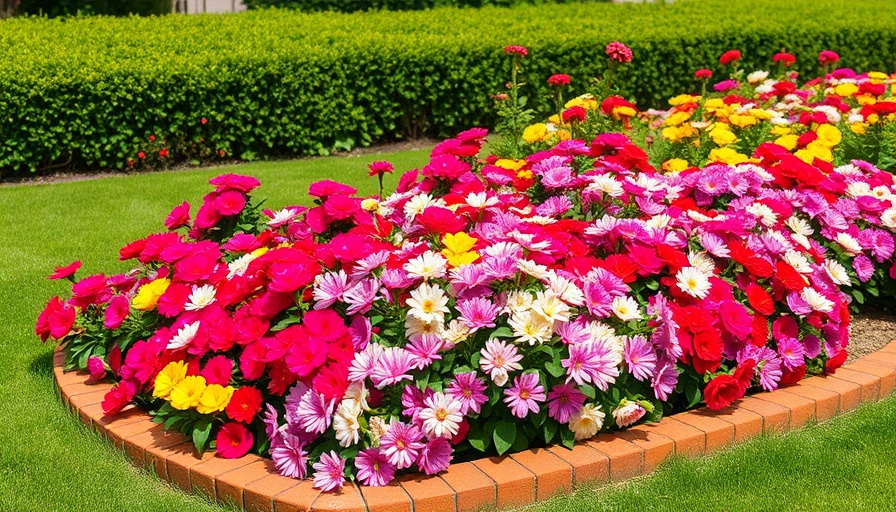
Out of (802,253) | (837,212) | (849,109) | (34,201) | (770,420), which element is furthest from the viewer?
(34,201)

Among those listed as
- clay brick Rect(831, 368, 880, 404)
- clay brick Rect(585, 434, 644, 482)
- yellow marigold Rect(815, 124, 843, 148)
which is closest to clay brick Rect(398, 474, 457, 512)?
clay brick Rect(585, 434, 644, 482)

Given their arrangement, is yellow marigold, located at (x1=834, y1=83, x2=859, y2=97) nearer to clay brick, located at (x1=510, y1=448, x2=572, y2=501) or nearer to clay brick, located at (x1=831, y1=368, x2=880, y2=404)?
clay brick, located at (x1=831, y1=368, x2=880, y2=404)

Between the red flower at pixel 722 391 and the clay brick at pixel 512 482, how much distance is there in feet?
2.51

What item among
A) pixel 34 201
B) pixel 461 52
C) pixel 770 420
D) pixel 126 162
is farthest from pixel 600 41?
pixel 770 420

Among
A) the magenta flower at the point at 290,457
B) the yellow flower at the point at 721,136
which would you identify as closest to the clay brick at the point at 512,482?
the magenta flower at the point at 290,457

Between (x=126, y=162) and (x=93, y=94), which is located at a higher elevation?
(x=93, y=94)

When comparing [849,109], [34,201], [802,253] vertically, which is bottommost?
[34,201]

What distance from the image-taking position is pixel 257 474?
290cm

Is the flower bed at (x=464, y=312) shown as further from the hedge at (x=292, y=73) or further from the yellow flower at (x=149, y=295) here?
the hedge at (x=292, y=73)

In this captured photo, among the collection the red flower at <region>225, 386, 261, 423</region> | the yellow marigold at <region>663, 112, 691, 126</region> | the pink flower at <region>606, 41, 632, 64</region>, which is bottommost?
the red flower at <region>225, 386, 261, 423</region>

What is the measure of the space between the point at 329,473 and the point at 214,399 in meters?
0.49

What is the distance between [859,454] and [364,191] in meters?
4.56

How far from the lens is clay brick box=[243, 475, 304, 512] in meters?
2.77

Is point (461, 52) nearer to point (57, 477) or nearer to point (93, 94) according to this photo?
point (93, 94)
